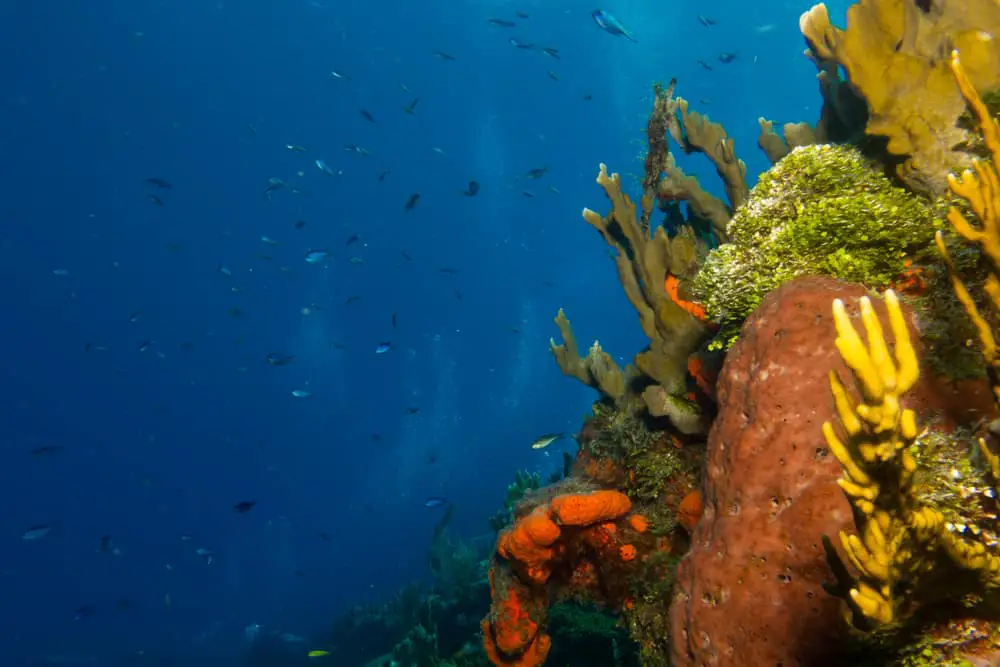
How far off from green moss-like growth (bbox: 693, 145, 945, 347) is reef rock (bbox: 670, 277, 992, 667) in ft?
1.20

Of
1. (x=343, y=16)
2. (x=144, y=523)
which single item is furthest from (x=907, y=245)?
(x=144, y=523)

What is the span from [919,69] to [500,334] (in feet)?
266

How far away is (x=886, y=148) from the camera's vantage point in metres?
3.61

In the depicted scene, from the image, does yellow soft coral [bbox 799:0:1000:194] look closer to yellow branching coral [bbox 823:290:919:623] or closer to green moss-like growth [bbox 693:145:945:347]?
green moss-like growth [bbox 693:145:945:347]

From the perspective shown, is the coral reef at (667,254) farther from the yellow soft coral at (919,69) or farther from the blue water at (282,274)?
the blue water at (282,274)

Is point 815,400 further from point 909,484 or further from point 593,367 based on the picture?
point 593,367

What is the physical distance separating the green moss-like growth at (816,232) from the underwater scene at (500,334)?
23mm

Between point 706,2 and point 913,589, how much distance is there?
196 ft

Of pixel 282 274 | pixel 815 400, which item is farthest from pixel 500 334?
pixel 815 400

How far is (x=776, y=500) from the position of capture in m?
2.78

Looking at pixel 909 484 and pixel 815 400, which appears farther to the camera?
pixel 815 400

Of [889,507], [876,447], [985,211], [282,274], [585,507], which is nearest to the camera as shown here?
[876,447]

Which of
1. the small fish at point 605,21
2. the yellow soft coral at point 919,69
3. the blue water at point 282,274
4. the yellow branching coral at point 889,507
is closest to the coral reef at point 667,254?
the yellow soft coral at point 919,69

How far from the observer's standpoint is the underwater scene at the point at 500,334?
2.59 metres
